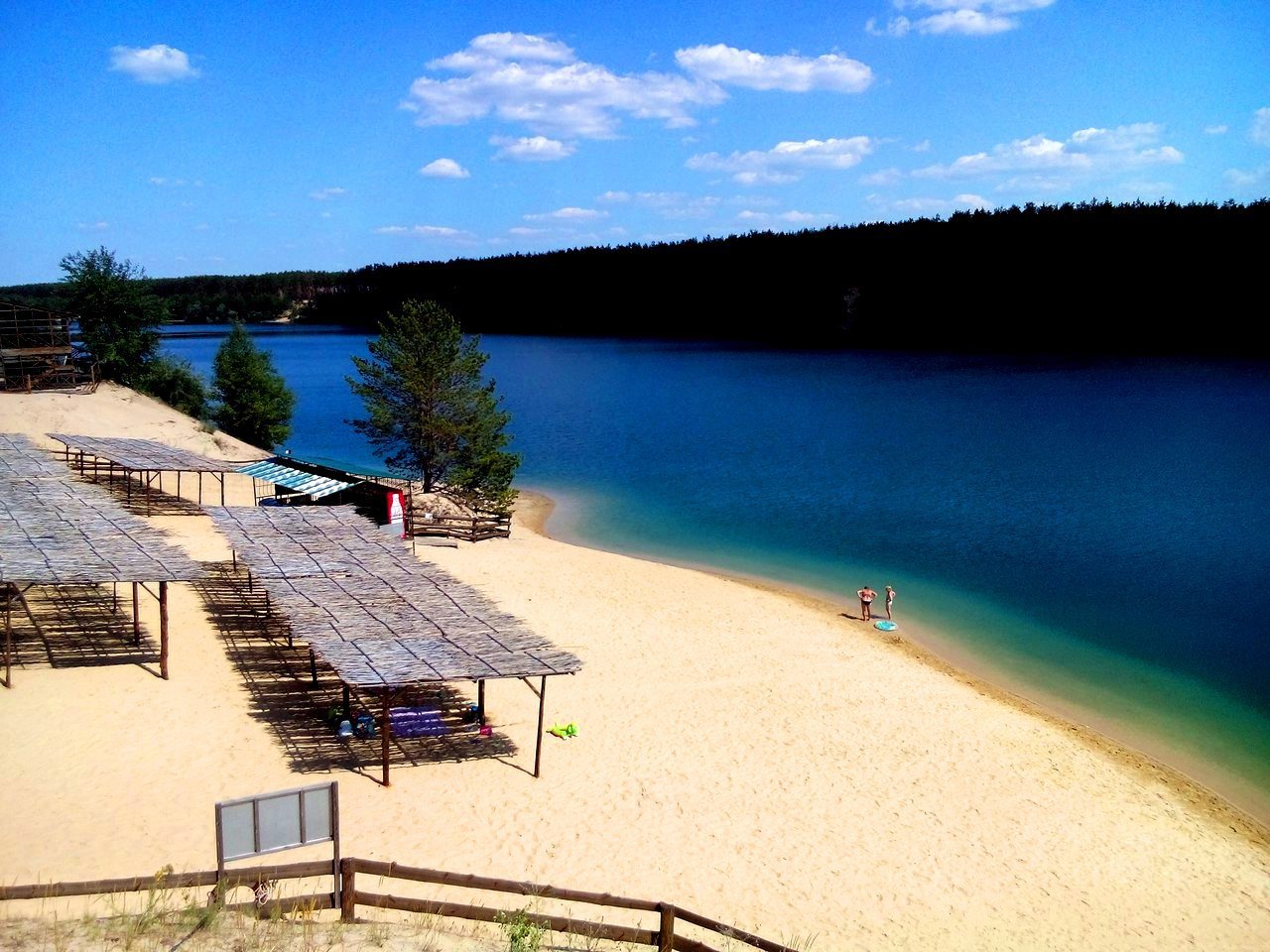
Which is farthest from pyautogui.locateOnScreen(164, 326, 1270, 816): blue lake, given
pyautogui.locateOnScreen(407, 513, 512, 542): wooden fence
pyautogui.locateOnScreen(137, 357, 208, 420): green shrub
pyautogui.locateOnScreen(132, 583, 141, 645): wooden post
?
pyautogui.locateOnScreen(132, 583, 141, 645): wooden post

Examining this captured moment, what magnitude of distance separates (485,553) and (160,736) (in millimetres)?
13857

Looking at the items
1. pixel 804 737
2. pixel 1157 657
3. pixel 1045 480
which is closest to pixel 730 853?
pixel 804 737

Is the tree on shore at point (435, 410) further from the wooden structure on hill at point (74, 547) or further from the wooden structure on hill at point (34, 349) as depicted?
the wooden structure on hill at point (34, 349)

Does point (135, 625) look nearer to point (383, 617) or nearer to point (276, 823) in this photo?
point (383, 617)

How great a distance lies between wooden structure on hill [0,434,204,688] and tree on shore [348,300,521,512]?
11827 millimetres

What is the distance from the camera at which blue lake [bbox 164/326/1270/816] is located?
2275 centimetres

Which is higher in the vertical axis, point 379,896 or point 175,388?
point 175,388

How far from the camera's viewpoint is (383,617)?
1575 centimetres

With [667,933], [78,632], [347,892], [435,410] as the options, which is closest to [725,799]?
[667,933]

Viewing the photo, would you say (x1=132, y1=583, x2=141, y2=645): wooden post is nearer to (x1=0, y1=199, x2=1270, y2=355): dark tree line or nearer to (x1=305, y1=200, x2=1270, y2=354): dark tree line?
(x1=0, y1=199, x2=1270, y2=355): dark tree line

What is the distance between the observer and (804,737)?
16.8 metres

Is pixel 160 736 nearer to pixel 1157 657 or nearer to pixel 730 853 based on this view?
pixel 730 853

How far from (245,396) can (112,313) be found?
24.0 ft

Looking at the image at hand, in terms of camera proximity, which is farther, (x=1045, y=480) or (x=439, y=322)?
(x=1045, y=480)
